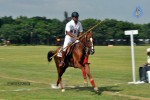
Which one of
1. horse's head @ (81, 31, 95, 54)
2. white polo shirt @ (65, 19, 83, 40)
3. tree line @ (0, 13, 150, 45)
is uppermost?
white polo shirt @ (65, 19, 83, 40)

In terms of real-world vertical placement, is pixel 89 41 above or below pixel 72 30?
below

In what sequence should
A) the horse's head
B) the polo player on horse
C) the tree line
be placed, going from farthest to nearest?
1. the tree line
2. the polo player on horse
3. the horse's head

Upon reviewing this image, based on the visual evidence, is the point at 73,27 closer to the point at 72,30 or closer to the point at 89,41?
the point at 72,30

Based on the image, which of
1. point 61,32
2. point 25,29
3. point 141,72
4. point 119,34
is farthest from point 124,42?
point 141,72

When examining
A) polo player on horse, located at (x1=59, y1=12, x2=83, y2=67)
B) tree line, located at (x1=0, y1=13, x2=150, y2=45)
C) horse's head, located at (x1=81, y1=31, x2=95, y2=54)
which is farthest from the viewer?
tree line, located at (x1=0, y1=13, x2=150, y2=45)

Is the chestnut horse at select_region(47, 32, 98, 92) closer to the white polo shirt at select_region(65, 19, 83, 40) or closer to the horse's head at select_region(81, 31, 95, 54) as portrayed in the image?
the horse's head at select_region(81, 31, 95, 54)

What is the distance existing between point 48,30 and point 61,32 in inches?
366

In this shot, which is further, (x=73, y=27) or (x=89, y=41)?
(x=73, y=27)

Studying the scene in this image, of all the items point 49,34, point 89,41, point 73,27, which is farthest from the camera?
point 49,34

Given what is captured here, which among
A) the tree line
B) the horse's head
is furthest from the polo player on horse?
the tree line

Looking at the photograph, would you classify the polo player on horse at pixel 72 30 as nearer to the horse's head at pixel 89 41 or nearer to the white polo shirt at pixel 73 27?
Result: the white polo shirt at pixel 73 27

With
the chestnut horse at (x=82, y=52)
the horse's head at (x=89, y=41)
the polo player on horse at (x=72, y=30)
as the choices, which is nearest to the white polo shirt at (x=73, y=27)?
the polo player on horse at (x=72, y=30)

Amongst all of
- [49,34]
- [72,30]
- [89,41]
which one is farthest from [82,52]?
[49,34]

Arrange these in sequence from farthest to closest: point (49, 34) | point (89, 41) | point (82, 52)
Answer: point (49, 34), point (82, 52), point (89, 41)
